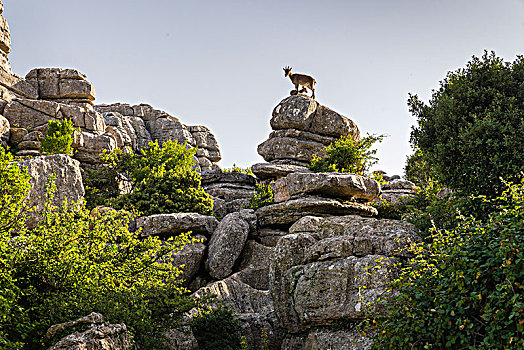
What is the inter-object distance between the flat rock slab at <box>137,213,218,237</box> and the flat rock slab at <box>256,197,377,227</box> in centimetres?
235

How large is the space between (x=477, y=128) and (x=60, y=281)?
11001mm

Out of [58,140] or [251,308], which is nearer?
[251,308]

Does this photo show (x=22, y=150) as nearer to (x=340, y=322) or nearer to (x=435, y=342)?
(x=340, y=322)

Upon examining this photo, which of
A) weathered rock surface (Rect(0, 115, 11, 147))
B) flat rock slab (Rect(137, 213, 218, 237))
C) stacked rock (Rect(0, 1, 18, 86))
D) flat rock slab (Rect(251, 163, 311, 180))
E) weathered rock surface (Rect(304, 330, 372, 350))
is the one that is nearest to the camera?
weathered rock surface (Rect(304, 330, 372, 350))

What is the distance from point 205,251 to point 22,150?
18980mm

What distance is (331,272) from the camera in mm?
10102

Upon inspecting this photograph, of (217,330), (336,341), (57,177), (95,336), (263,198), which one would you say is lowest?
(336,341)

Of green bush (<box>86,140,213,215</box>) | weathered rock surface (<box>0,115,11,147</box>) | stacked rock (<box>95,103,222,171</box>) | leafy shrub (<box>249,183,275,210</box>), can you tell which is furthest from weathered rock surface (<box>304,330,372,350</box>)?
stacked rock (<box>95,103,222,171</box>)

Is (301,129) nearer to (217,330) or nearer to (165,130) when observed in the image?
(217,330)

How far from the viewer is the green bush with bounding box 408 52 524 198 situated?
1225cm

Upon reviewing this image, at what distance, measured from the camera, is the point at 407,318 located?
6613 millimetres

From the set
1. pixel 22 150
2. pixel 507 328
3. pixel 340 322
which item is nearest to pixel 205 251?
pixel 340 322

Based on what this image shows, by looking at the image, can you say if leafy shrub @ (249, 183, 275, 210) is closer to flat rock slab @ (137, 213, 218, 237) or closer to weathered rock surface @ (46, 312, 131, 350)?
flat rock slab @ (137, 213, 218, 237)

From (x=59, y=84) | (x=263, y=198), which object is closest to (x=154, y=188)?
(x=263, y=198)
